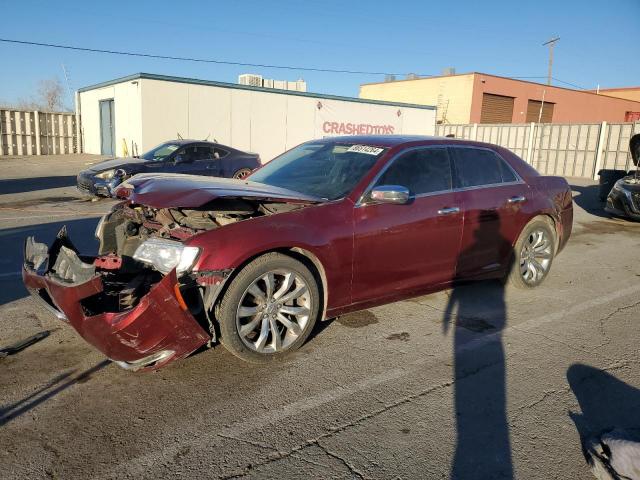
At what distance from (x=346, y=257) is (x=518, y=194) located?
8.00 feet

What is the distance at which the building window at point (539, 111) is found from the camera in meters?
40.0

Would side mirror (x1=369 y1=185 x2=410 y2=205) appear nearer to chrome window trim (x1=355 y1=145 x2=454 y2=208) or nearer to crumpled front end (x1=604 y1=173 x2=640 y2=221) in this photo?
chrome window trim (x1=355 y1=145 x2=454 y2=208)

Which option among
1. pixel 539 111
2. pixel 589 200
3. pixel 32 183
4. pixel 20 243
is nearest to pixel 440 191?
pixel 20 243

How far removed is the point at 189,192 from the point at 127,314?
1.00m

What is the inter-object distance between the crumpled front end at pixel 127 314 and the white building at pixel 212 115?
17342mm

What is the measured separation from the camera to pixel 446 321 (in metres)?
4.68

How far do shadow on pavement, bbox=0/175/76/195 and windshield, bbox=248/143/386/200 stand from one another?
35.4ft

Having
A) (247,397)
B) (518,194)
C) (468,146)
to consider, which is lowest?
(247,397)

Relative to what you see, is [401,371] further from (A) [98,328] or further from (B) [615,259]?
(B) [615,259]

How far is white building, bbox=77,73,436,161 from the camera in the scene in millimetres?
19672

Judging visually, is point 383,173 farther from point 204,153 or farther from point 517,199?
point 204,153

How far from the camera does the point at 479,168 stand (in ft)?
16.9

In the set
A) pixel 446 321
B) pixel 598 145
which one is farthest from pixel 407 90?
pixel 446 321

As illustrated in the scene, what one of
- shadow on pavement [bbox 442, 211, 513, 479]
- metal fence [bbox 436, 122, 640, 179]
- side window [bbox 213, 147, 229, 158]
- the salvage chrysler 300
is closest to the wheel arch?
the salvage chrysler 300
